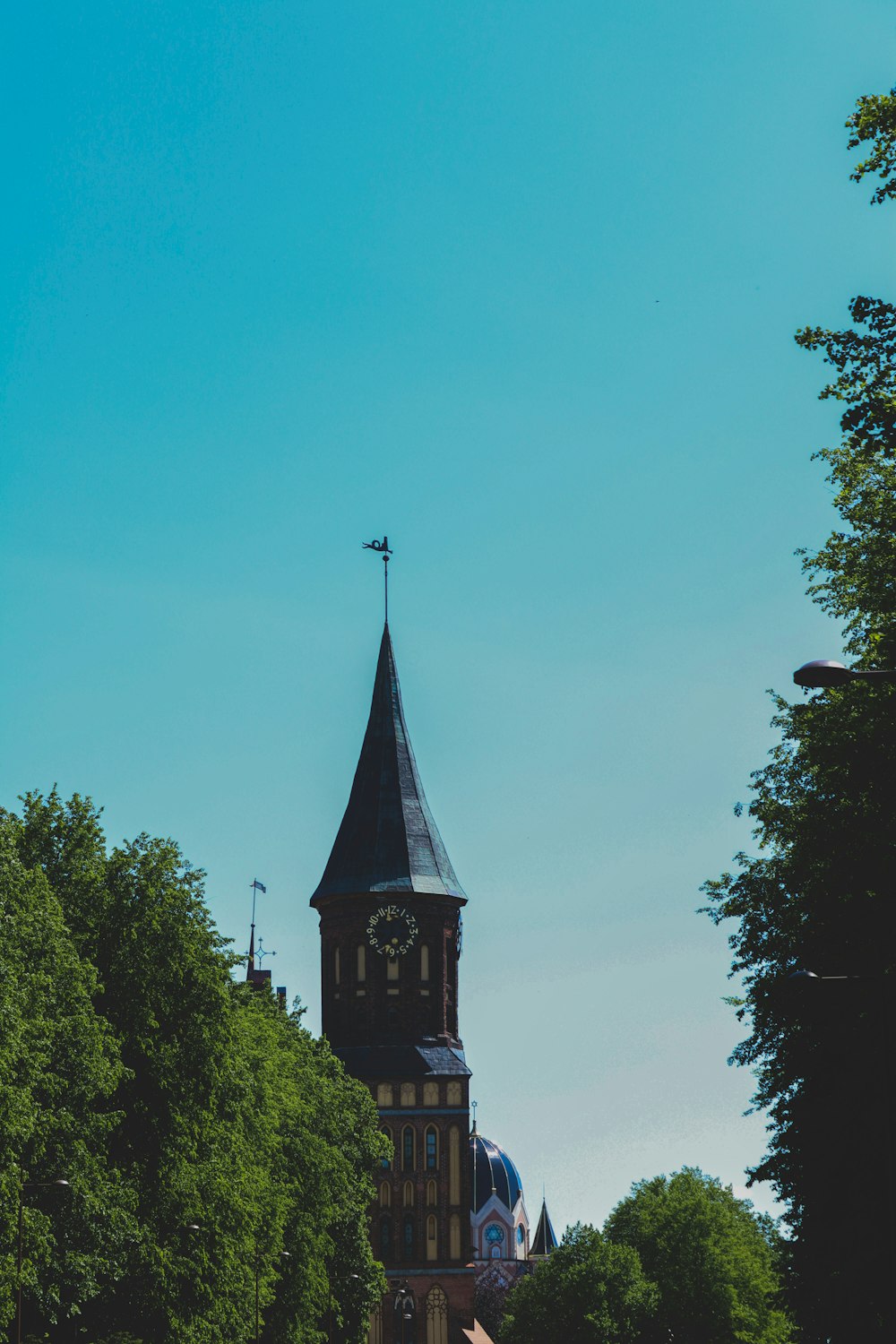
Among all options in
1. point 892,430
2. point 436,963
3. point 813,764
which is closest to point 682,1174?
point 436,963

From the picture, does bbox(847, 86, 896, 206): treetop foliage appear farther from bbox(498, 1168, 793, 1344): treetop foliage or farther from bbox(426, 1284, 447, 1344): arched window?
bbox(426, 1284, 447, 1344): arched window

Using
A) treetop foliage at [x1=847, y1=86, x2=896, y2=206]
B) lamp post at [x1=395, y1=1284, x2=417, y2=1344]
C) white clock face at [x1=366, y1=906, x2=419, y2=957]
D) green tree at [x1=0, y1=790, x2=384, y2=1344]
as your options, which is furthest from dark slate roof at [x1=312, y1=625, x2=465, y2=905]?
treetop foliage at [x1=847, y1=86, x2=896, y2=206]

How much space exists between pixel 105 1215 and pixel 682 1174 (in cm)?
6432

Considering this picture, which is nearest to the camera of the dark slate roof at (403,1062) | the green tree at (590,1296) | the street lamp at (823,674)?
the street lamp at (823,674)

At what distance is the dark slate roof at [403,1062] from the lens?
338ft

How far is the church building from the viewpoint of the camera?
9988 cm

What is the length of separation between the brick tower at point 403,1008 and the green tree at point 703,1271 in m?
10.3

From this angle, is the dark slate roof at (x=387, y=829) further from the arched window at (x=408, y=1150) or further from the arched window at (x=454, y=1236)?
the arched window at (x=454, y=1236)

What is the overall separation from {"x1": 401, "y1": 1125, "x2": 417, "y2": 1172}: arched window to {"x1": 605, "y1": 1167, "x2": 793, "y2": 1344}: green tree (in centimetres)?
1170

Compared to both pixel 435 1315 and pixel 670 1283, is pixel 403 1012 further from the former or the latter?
pixel 670 1283

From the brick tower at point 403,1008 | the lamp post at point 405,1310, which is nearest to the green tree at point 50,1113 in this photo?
the lamp post at point 405,1310

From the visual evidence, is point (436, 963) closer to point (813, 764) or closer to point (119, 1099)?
point (119, 1099)

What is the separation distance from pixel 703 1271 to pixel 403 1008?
2243 centimetres

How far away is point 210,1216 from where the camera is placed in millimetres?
42344
